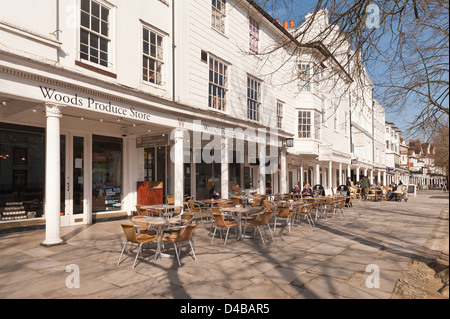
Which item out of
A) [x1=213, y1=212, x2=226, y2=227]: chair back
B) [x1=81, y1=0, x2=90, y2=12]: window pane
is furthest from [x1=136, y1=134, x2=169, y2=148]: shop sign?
[x1=81, y1=0, x2=90, y2=12]: window pane

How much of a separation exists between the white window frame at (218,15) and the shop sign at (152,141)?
5301 mm

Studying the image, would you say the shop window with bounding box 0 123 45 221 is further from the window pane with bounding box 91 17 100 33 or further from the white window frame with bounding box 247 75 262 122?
the white window frame with bounding box 247 75 262 122

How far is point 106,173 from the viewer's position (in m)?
10.6

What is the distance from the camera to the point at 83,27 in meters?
7.74

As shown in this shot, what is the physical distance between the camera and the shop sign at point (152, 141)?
10.1m

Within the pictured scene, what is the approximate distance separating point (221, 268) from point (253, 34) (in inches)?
504

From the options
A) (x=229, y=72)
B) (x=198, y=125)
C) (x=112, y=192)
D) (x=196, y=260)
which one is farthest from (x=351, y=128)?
(x=196, y=260)

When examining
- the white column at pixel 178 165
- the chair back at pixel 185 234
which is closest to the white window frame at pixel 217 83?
the white column at pixel 178 165

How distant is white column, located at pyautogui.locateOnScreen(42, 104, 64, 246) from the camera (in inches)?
256

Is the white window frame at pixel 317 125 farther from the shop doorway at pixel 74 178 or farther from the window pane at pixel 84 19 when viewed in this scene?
the window pane at pixel 84 19

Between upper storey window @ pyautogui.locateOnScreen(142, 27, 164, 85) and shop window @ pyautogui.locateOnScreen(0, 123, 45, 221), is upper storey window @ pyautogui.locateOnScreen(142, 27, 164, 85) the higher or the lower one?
the higher one

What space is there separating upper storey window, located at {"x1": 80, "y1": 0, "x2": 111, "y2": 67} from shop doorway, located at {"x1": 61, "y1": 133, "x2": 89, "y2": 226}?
9.03 ft

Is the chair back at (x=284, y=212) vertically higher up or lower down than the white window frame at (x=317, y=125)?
lower down
